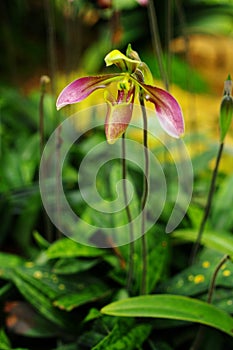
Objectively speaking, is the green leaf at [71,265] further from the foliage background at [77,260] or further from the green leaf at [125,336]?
the green leaf at [125,336]

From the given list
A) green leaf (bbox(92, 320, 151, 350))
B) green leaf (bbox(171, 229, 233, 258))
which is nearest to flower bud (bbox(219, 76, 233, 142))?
green leaf (bbox(171, 229, 233, 258))

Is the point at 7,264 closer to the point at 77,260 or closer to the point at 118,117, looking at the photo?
the point at 77,260

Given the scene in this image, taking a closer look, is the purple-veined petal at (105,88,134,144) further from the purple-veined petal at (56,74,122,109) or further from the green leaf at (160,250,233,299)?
the green leaf at (160,250,233,299)

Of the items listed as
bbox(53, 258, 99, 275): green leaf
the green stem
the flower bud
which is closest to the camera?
the flower bud

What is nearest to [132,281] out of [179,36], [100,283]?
[100,283]

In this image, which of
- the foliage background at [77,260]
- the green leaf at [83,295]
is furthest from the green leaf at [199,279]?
the green leaf at [83,295]

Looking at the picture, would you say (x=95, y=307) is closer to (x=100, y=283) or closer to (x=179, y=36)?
(x=100, y=283)

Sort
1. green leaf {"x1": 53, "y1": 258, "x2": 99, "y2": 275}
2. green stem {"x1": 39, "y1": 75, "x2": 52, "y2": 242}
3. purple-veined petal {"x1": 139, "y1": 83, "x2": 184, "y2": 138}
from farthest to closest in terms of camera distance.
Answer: green leaf {"x1": 53, "y1": 258, "x2": 99, "y2": 275}, green stem {"x1": 39, "y1": 75, "x2": 52, "y2": 242}, purple-veined petal {"x1": 139, "y1": 83, "x2": 184, "y2": 138}
